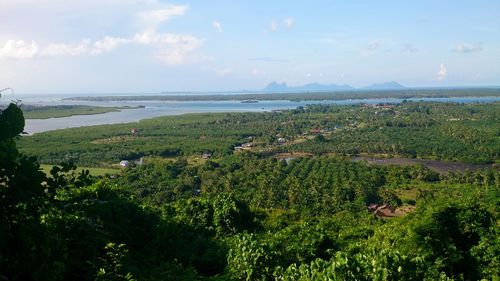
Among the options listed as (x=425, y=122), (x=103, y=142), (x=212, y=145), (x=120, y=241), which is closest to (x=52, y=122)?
(x=103, y=142)

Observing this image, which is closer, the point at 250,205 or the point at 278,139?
the point at 250,205

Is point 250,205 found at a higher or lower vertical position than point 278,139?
lower

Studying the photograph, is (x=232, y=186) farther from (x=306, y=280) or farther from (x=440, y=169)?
(x=306, y=280)

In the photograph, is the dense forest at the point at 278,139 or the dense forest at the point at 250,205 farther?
the dense forest at the point at 278,139

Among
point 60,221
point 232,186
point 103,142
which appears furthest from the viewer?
point 103,142
